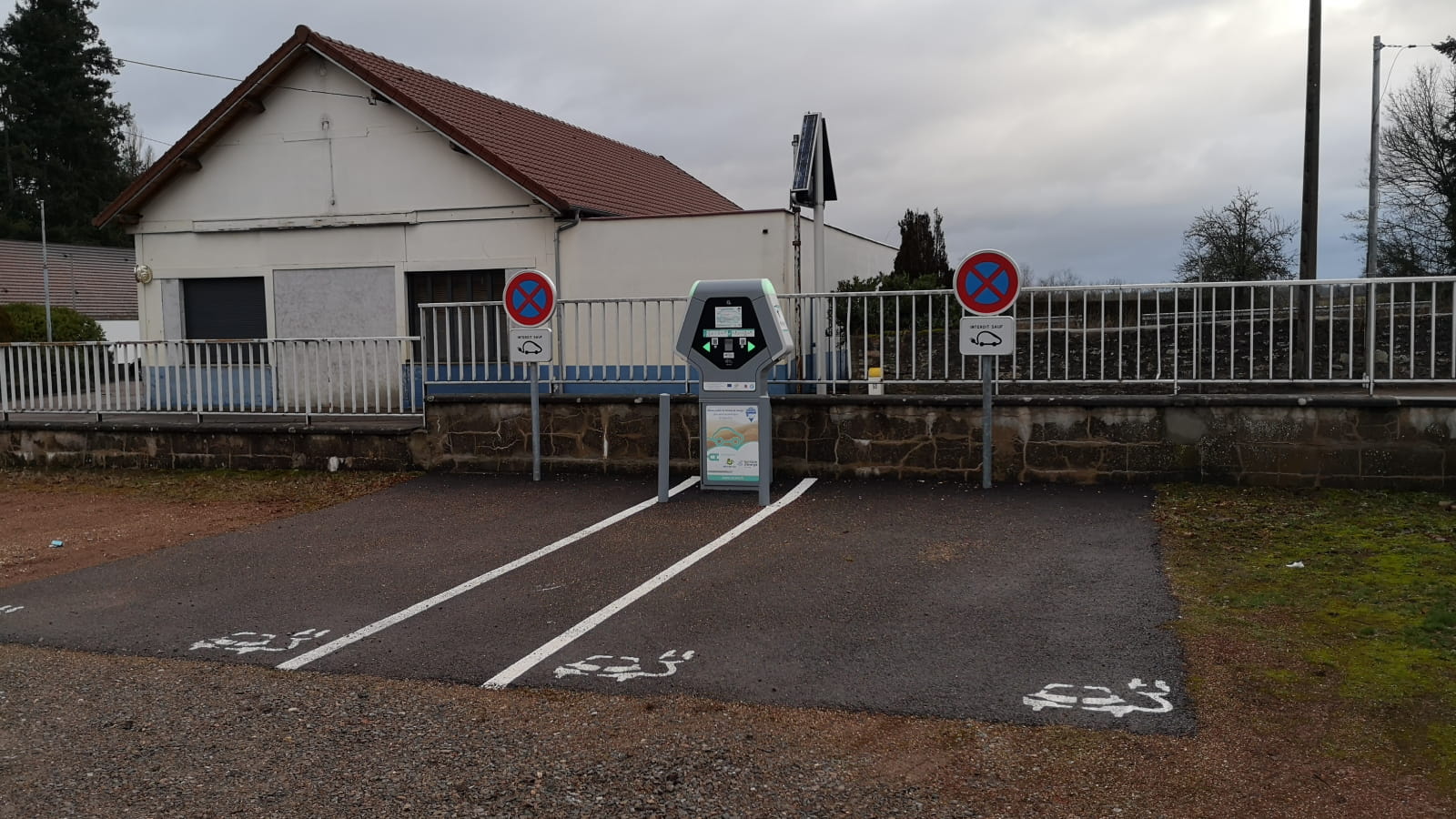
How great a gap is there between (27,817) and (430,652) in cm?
207

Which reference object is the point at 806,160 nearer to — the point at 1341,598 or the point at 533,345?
the point at 533,345

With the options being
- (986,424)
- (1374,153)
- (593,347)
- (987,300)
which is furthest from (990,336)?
(1374,153)

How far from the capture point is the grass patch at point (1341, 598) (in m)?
4.39

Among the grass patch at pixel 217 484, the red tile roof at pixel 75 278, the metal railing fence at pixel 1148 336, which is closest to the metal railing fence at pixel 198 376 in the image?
the grass patch at pixel 217 484

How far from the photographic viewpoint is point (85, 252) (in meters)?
46.2

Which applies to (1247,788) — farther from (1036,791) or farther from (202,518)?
(202,518)

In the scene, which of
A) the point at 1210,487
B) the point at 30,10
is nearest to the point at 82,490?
the point at 1210,487

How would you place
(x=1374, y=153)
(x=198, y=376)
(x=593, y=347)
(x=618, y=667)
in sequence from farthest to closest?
1. (x=1374, y=153)
2. (x=198, y=376)
3. (x=593, y=347)
4. (x=618, y=667)

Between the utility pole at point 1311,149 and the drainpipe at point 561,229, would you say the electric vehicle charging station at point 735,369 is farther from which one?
the utility pole at point 1311,149

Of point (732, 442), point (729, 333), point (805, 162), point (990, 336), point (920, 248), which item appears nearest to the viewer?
point (990, 336)

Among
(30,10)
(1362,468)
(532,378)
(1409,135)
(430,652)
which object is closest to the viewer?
(430,652)

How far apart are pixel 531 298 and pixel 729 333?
2.25 m

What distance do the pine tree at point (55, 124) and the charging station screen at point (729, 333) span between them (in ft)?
164

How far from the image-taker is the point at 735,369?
960 cm
